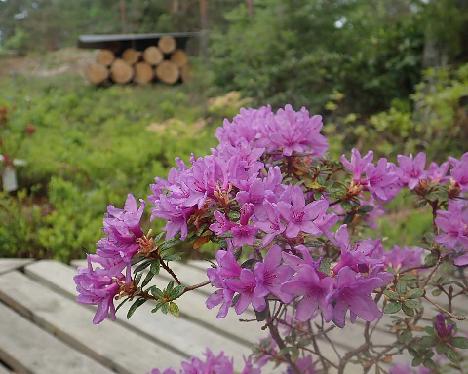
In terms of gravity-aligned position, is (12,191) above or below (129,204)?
below

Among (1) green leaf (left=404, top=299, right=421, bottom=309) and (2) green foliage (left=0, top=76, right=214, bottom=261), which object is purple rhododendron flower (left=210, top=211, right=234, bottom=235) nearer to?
(1) green leaf (left=404, top=299, right=421, bottom=309)

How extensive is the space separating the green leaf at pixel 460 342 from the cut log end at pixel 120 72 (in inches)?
352

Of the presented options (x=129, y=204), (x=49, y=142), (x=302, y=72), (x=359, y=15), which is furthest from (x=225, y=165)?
(x=359, y=15)

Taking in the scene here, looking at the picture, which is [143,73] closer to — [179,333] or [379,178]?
[179,333]

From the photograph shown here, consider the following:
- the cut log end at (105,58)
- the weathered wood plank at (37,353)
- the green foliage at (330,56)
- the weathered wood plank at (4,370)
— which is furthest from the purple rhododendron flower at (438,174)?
the cut log end at (105,58)

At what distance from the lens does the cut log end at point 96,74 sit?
9.30 meters

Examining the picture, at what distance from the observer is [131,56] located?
380 inches

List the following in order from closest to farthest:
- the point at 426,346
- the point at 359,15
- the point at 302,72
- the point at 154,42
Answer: the point at 426,346
the point at 302,72
the point at 359,15
the point at 154,42

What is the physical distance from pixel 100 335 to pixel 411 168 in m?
1.11

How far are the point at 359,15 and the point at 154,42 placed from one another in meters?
4.51

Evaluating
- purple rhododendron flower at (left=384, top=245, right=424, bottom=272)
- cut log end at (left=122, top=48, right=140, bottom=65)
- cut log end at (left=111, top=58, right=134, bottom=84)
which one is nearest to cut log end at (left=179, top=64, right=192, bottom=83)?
cut log end at (left=122, top=48, right=140, bottom=65)

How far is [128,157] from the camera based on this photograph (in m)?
4.25

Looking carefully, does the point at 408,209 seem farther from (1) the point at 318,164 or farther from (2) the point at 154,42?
(2) the point at 154,42

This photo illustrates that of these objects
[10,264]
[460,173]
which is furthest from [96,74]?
[460,173]
